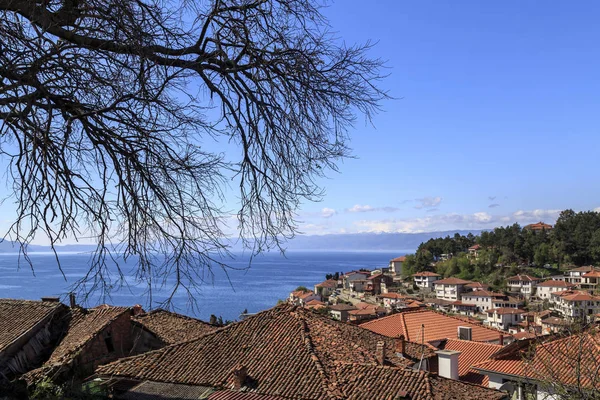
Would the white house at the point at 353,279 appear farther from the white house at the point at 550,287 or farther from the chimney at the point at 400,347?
the chimney at the point at 400,347

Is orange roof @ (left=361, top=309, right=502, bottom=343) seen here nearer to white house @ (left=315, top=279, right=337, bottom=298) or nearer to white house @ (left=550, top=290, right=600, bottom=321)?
white house @ (left=550, top=290, right=600, bottom=321)

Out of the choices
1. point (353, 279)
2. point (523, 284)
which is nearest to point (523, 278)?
point (523, 284)

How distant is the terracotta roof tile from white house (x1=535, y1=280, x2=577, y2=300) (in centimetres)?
7266

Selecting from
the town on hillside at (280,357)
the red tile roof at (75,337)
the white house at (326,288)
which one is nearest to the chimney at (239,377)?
the town on hillside at (280,357)

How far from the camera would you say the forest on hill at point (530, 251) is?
8944cm

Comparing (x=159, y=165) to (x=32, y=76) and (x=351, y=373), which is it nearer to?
(x=32, y=76)

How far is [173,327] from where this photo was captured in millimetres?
17109

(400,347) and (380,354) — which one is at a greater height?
(380,354)

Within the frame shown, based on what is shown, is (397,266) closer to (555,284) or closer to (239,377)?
(555,284)

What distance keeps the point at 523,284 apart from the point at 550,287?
5.30 metres

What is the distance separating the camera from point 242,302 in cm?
7481

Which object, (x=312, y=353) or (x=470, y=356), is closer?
(x=312, y=353)

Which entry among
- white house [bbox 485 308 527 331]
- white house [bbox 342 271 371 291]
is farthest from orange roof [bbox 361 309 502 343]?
white house [bbox 342 271 371 291]

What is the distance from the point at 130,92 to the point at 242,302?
240ft
